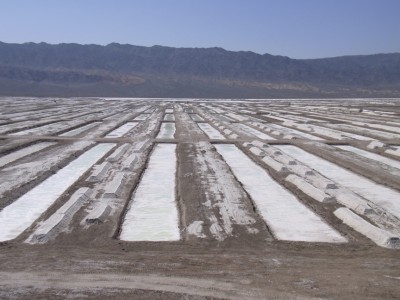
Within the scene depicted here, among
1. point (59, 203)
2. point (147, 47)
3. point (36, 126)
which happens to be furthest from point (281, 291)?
point (147, 47)

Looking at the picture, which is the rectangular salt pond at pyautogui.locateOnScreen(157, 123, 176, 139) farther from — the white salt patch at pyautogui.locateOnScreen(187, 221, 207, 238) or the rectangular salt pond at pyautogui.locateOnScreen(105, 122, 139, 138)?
the white salt patch at pyautogui.locateOnScreen(187, 221, 207, 238)

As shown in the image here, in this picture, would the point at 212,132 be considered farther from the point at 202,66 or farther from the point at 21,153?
the point at 202,66

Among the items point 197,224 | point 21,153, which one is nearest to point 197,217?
point 197,224

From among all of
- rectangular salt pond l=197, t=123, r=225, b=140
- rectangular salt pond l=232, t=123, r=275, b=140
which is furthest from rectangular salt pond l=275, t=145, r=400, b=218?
rectangular salt pond l=197, t=123, r=225, b=140

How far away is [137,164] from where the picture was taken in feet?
42.8

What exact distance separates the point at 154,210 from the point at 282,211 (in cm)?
203

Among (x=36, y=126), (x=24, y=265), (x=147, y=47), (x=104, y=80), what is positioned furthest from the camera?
(x=147, y=47)

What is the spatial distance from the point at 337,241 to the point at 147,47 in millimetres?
182630

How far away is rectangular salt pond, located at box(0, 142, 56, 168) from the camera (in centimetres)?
1361

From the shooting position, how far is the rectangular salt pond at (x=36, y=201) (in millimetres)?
7586

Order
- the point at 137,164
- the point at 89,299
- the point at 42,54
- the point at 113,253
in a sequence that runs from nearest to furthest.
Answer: the point at 89,299
the point at 113,253
the point at 137,164
the point at 42,54

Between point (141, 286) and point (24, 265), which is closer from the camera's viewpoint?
point (141, 286)

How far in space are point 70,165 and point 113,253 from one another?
733 cm

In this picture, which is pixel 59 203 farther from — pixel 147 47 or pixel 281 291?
pixel 147 47
